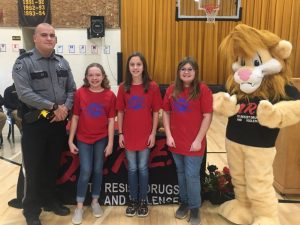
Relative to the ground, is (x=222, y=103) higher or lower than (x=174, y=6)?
lower

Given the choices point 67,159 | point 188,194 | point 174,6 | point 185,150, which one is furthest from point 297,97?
point 174,6

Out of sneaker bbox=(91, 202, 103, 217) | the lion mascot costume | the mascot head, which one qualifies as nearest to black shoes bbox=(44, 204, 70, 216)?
sneaker bbox=(91, 202, 103, 217)

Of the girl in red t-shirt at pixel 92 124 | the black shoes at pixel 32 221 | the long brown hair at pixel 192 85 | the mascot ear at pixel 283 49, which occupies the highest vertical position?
the mascot ear at pixel 283 49

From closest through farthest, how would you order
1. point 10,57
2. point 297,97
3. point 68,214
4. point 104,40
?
point 297,97, point 68,214, point 10,57, point 104,40

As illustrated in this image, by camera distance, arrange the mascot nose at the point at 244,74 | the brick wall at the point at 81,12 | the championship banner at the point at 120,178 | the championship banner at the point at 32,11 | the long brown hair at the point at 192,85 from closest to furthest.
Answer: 1. the mascot nose at the point at 244,74
2. the long brown hair at the point at 192,85
3. the championship banner at the point at 120,178
4. the championship banner at the point at 32,11
5. the brick wall at the point at 81,12

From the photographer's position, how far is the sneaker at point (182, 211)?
8.21ft

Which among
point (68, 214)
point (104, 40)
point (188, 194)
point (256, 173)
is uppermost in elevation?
point (104, 40)

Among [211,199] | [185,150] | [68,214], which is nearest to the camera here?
[185,150]

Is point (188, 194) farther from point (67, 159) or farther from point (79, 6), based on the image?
point (79, 6)

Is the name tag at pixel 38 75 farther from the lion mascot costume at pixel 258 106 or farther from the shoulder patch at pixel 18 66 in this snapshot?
the lion mascot costume at pixel 258 106

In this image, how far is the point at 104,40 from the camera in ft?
19.8

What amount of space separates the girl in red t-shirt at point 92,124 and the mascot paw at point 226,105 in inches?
29.6

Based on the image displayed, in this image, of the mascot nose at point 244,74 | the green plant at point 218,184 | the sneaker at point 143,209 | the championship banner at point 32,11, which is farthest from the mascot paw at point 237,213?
the championship banner at point 32,11

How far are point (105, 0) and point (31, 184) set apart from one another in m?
4.46
